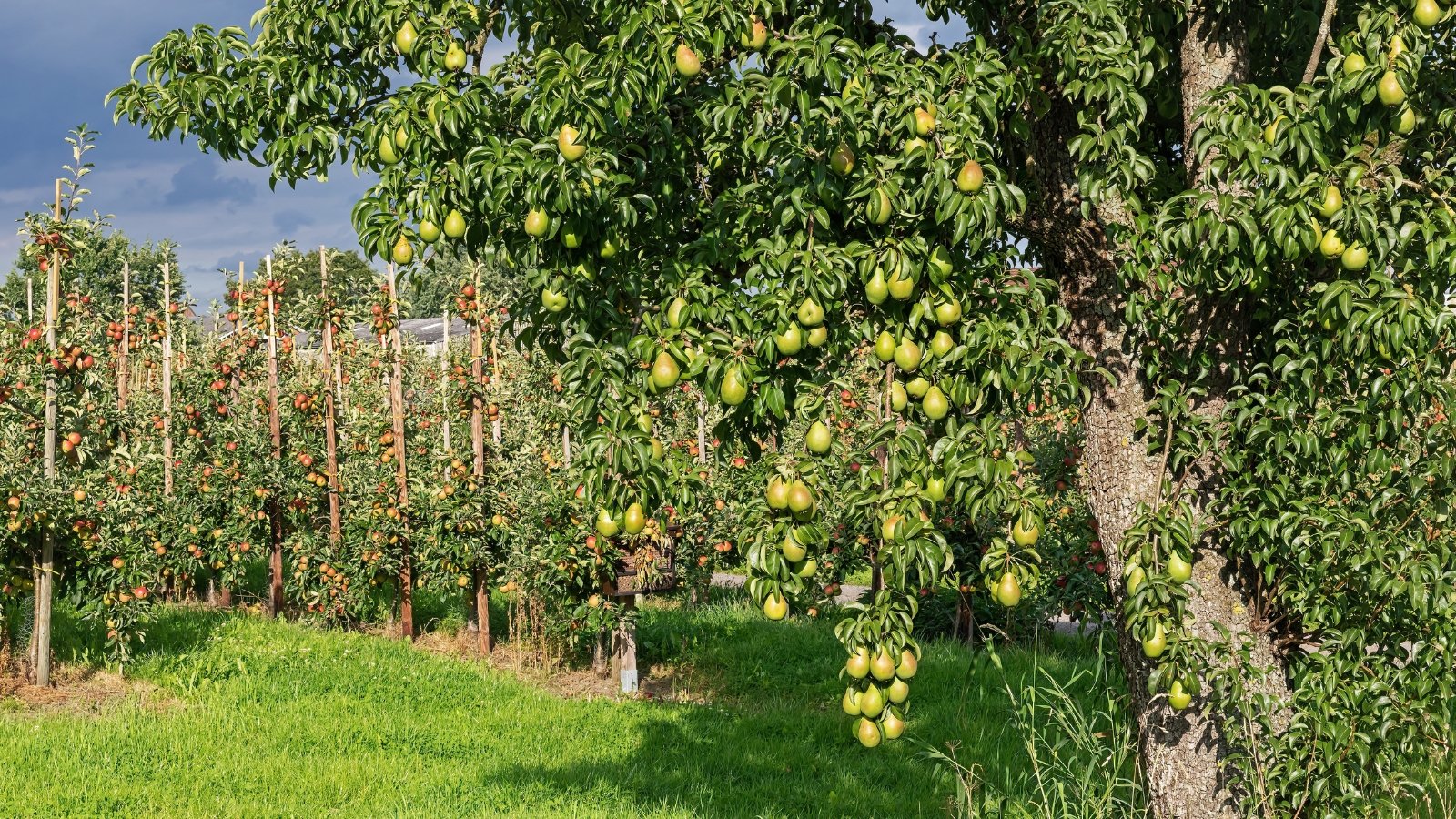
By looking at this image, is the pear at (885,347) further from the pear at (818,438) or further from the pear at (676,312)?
the pear at (676,312)

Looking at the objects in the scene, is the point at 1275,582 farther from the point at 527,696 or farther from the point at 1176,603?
the point at 527,696

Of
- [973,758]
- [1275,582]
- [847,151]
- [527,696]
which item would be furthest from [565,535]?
[847,151]

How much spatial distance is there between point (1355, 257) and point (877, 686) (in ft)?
5.77

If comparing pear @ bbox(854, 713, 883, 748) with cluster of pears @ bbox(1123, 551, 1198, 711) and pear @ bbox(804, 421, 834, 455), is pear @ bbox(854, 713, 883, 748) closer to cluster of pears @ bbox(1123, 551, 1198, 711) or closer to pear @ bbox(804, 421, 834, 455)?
pear @ bbox(804, 421, 834, 455)

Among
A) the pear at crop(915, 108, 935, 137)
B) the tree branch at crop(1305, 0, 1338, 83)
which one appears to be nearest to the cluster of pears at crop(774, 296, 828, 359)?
the pear at crop(915, 108, 935, 137)

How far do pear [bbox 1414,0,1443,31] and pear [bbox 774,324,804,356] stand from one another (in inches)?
75.9

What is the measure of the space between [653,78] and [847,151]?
0.52 meters

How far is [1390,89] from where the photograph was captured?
2.77 metres

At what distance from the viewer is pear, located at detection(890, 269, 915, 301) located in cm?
259

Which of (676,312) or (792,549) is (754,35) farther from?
(792,549)

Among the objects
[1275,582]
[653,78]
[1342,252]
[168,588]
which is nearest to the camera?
[653,78]

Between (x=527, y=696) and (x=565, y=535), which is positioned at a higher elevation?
(x=565, y=535)

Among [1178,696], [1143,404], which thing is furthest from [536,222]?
[1178,696]

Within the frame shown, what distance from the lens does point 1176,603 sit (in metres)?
3.14
